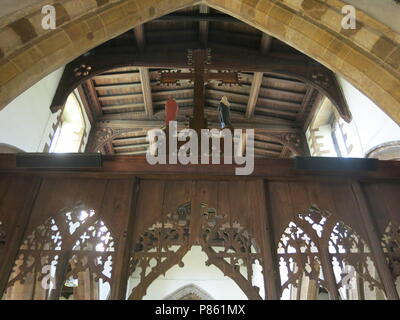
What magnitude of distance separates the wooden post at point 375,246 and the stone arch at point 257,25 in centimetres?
74

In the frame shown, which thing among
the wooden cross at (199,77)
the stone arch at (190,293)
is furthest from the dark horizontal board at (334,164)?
the stone arch at (190,293)

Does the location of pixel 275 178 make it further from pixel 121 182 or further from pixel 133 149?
pixel 133 149

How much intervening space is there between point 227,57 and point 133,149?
421 cm

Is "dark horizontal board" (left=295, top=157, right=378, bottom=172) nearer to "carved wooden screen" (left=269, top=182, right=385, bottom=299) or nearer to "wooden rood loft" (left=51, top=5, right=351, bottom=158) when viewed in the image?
"carved wooden screen" (left=269, top=182, right=385, bottom=299)

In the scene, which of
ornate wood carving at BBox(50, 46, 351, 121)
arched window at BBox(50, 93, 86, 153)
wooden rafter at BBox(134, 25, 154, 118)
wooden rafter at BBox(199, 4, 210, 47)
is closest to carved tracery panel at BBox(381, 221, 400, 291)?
ornate wood carving at BBox(50, 46, 351, 121)

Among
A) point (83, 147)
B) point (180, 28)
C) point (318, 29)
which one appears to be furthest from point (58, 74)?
point (318, 29)

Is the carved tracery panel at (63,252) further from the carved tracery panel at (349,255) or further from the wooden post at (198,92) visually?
the carved tracery panel at (349,255)

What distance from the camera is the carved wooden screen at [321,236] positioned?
239 cm

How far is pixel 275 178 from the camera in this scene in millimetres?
2916

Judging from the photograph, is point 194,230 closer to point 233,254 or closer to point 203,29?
point 233,254

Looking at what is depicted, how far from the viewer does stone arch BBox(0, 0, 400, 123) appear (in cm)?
275

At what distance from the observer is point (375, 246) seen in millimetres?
2523

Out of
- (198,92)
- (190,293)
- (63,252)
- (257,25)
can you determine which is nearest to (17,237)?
(63,252)
